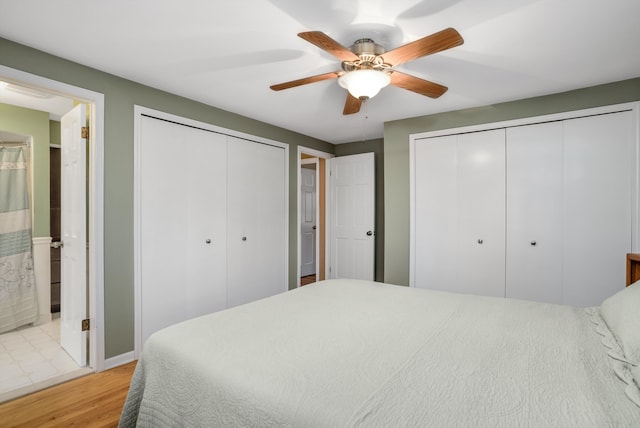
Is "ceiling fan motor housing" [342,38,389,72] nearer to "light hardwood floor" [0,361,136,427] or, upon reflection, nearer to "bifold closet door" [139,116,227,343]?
"bifold closet door" [139,116,227,343]

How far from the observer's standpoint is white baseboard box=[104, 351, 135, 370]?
8.30ft

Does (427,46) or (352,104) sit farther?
(352,104)

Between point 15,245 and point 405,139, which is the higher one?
point 405,139

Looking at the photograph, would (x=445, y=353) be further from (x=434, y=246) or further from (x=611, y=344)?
(x=434, y=246)

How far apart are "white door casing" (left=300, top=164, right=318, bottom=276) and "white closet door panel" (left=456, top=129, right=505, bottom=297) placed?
300 cm

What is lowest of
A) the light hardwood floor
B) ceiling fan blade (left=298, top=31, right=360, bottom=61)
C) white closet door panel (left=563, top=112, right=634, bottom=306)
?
the light hardwood floor

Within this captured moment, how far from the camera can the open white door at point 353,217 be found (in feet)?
15.0

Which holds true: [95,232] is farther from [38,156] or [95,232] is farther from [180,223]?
[38,156]

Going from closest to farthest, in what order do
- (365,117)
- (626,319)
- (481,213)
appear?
(626,319)
(481,213)
(365,117)

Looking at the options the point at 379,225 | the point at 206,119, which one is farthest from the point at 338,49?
the point at 379,225

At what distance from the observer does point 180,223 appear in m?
3.03

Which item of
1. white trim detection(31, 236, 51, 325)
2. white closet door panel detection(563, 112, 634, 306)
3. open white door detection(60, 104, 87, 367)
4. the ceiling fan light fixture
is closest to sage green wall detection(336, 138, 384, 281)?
white closet door panel detection(563, 112, 634, 306)

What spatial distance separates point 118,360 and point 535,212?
3.87 metres

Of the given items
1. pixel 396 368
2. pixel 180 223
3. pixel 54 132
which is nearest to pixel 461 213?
pixel 396 368
